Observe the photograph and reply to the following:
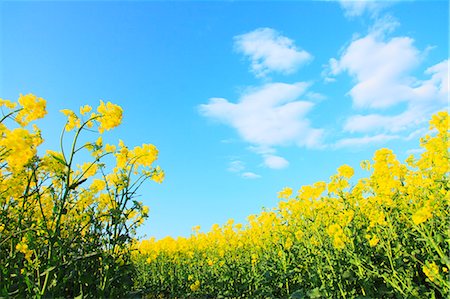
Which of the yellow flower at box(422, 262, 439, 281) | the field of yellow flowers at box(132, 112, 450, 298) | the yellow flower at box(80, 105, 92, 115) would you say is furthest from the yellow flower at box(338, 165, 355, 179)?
the yellow flower at box(80, 105, 92, 115)

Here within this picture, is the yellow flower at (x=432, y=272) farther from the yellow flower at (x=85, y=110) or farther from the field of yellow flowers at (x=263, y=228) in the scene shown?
the yellow flower at (x=85, y=110)

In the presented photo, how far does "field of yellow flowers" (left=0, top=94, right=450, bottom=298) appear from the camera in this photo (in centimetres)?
295

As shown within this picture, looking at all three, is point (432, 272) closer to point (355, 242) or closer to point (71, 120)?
point (355, 242)

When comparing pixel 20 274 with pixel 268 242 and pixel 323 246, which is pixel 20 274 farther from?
pixel 268 242

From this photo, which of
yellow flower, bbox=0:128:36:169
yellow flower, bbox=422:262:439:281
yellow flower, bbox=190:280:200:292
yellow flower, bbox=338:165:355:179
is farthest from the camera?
yellow flower, bbox=190:280:200:292

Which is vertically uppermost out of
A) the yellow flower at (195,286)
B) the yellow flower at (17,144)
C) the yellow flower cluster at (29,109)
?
the yellow flower cluster at (29,109)

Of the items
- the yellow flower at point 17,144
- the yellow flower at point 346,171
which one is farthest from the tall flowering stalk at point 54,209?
the yellow flower at point 346,171

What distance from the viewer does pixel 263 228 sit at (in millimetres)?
7348

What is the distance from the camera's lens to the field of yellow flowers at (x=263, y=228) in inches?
116

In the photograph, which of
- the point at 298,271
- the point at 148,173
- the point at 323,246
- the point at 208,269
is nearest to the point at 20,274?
the point at 148,173

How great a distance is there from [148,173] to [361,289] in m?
2.91

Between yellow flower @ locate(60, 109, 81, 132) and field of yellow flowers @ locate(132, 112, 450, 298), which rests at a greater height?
yellow flower @ locate(60, 109, 81, 132)

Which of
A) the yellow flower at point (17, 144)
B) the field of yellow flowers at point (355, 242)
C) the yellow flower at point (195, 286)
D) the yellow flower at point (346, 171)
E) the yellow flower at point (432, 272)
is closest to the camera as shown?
the yellow flower at point (17, 144)

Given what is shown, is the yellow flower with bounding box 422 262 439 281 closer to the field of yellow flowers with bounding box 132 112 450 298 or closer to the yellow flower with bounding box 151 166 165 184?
the field of yellow flowers with bounding box 132 112 450 298
